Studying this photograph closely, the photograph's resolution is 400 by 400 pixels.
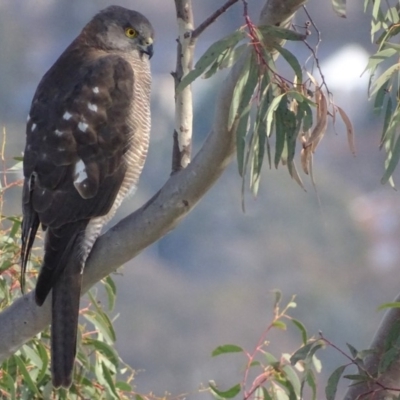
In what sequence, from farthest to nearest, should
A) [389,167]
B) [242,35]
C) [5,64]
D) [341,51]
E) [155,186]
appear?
[5,64]
[341,51]
[155,186]
[389,167]
[242,35]

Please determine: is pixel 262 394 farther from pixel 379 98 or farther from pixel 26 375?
pixel 379 98

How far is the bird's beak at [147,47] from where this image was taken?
7.73ft

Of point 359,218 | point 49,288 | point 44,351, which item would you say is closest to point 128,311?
point 359,218

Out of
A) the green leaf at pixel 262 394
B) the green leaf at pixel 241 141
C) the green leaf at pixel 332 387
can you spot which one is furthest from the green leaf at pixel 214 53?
the green leaf at pixel 262 394

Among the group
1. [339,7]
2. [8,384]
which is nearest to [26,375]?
[8,384]

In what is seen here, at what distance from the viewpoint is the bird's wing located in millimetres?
1800

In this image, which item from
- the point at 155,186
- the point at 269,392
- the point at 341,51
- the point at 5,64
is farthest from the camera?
the point at 5,64

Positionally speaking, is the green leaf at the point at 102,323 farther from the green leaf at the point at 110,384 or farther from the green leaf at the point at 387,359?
the green leaf at the point at 387,359

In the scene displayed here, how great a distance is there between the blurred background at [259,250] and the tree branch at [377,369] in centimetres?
196

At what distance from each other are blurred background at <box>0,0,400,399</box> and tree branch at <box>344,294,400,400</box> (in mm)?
1960

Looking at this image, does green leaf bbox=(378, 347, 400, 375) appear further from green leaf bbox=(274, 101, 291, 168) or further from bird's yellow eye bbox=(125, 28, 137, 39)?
bird's yellow eye bbox=(125, 28, 137, 39)

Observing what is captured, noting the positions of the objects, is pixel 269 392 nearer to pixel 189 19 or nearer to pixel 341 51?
pixel 189 19

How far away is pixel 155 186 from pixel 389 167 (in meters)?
2.02

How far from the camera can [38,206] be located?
180 centimetres
